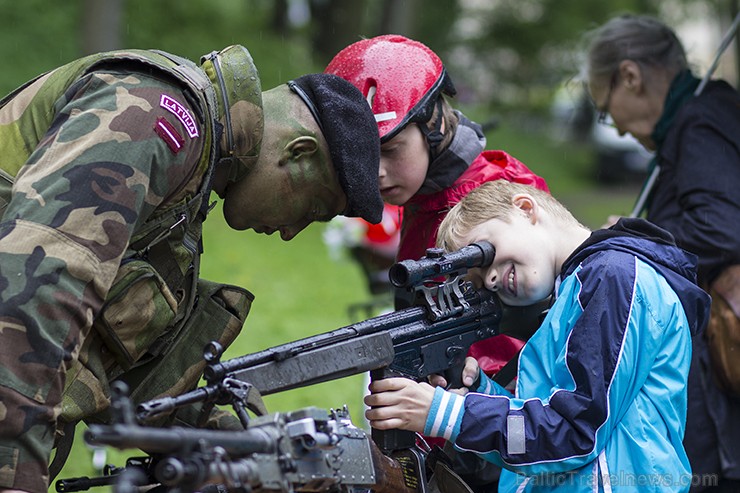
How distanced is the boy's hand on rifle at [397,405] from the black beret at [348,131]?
0.59 metres

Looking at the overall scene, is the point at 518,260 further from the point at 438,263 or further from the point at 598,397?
the point at 598,397

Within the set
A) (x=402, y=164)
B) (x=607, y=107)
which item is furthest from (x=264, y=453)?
(x=607, y=107)

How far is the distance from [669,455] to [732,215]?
1720 millimetres

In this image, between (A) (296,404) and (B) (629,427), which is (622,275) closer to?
(B) (629,427)

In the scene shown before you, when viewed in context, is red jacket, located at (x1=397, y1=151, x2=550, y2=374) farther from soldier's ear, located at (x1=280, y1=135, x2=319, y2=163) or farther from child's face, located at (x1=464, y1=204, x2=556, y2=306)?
soldier's ear, located at (x1=280, y1=135, x2=319, y2=163)

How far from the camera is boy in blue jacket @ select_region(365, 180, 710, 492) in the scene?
2.63m

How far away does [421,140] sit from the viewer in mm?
3480

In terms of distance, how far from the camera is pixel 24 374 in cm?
212

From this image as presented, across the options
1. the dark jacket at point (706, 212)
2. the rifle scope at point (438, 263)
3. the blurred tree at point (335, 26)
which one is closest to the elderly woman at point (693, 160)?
the dark jacket at point (706, 212)

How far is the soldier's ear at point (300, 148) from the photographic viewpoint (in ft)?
9.30

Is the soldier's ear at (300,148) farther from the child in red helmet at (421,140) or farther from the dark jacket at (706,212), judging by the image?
the dark jacket at (706,212)

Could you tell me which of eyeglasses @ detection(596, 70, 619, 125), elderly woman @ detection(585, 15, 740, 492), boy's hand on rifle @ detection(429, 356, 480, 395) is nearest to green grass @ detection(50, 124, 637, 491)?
eyeglasses @ detection(596, 70, 619, 125)

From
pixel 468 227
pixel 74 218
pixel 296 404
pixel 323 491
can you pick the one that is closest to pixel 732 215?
pixel 468 227

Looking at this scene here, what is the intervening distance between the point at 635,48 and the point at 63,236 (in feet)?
10.8
